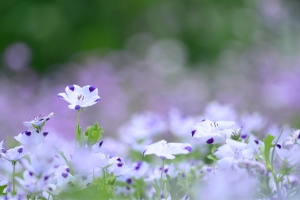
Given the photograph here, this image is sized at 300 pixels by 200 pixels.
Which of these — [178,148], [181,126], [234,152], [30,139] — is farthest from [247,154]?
[181,126]

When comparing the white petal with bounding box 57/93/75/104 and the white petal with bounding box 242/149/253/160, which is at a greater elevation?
the white petal with bounding box 57/93/75/104

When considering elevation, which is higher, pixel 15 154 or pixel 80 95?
pixel 80 95

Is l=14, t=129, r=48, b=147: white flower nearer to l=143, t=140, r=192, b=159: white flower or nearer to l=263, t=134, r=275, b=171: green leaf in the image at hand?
l=143, t=140, r=192, b=159: white flower

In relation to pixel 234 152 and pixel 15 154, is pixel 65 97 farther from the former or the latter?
pixel 234 152

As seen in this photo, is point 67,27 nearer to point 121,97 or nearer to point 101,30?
point 101,30

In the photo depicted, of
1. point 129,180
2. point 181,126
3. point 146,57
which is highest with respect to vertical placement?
point 146,57

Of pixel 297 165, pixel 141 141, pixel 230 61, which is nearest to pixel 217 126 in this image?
pixel 297 165

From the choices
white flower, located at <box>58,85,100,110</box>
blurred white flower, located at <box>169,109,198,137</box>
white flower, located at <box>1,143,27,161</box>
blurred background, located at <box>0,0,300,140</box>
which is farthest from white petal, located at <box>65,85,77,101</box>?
blurred background, located at <box>0,0,300,140</box>
